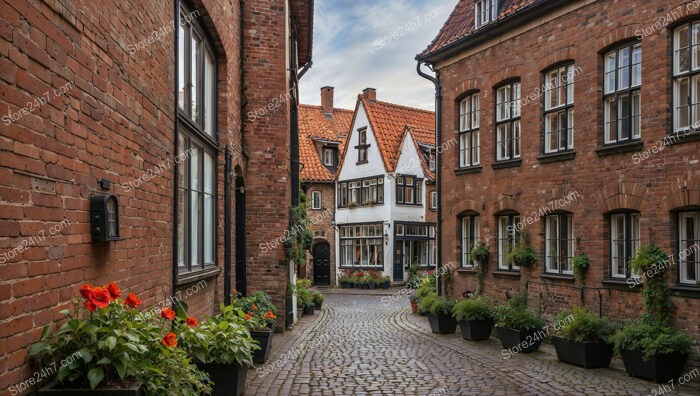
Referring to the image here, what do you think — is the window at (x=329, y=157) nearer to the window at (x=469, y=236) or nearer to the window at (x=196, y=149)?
the window at (x=469, y=236)

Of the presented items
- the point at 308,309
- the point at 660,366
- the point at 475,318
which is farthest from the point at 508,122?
the point at 308,309

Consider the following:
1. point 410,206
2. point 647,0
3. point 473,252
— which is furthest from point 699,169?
point 410,206

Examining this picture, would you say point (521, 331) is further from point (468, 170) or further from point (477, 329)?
point (468, 170)

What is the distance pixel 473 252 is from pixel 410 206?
60.7 ft

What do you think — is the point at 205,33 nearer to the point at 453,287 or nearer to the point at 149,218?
the point at 149,218

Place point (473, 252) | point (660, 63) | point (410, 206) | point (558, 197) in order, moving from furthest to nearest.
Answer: point (410, 206), point (473, 252), point (558, 197), point (660, 63)

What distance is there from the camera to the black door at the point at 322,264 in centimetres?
3725

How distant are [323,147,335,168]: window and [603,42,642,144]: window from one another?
27.4 m

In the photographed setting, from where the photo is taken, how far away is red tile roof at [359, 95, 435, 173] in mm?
33641

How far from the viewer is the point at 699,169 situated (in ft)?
33.3

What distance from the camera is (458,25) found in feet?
59.0

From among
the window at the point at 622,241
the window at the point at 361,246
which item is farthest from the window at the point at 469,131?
the window at the point at 361,246

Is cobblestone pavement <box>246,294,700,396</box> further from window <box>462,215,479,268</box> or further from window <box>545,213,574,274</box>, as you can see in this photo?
window <box>462,215,479,268</box>

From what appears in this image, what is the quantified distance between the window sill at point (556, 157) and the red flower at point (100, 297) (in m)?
11.0
